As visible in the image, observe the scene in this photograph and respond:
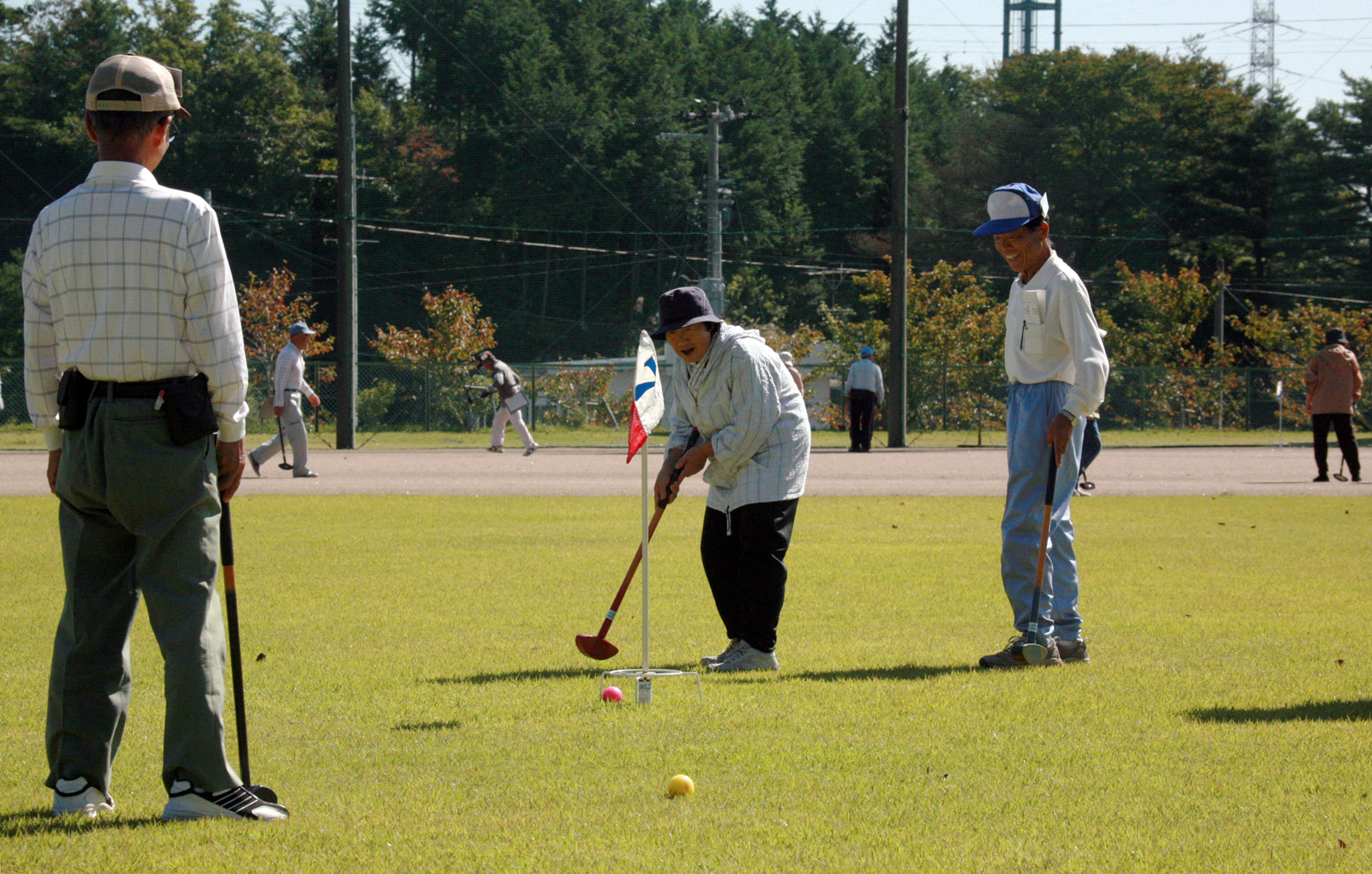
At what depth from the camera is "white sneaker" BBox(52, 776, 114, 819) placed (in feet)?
14.0

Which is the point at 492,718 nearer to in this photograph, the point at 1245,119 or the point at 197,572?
the point at 197,572

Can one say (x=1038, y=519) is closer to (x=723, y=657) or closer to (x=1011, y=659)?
(x=1011, y=659)

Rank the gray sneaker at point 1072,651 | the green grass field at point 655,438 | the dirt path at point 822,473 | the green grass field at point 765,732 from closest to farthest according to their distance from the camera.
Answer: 1. the green grass field at point 765,732
2. the gray sneaker at point 1072,651
3. the dirt path at point 822,473
4. the green grass field at point 655,438

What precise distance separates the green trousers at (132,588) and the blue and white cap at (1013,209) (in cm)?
400

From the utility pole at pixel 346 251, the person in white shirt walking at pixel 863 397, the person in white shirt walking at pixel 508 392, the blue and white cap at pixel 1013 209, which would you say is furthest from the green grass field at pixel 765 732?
the utility pole at pixel 346 251

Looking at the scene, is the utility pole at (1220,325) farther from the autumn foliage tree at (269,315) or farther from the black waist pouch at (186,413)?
the black waist pouch at (186,413)

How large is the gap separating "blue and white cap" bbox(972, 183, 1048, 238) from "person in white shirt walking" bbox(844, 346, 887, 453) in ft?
66.8

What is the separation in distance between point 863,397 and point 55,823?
81.8 ft

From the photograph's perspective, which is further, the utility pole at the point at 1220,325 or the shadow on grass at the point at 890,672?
the utility pole at the point at 1220,325

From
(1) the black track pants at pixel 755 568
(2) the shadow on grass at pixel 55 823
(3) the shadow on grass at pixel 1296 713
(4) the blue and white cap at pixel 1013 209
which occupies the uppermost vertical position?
(4) the blue and white cap at pixel 1013 209

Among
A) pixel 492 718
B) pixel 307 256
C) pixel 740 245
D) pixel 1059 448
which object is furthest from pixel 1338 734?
pixel 740 245

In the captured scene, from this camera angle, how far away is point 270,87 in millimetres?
66500

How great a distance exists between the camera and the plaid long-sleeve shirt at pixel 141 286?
4.18 meters

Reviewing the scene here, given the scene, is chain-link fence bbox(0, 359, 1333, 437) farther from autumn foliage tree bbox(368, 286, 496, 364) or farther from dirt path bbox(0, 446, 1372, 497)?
dirt path bbox(0, 446, 1372, 497)
